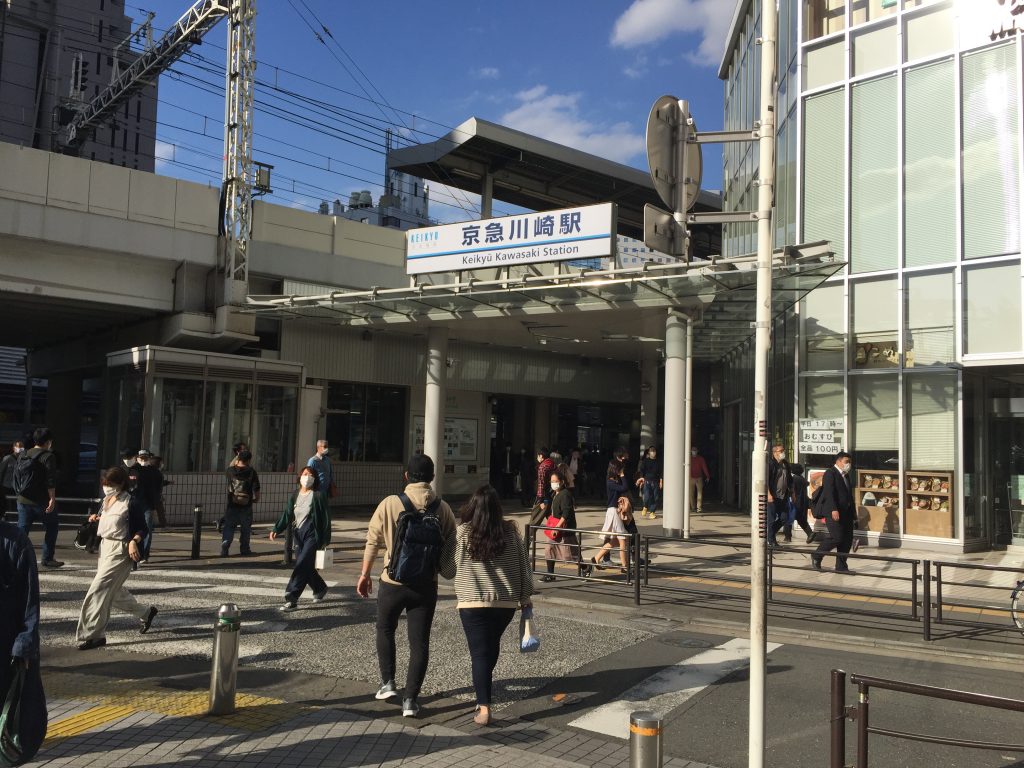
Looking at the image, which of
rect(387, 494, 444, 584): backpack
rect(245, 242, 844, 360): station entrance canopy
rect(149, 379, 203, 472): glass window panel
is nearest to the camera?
rect(387, 494, 444, 584): backpack

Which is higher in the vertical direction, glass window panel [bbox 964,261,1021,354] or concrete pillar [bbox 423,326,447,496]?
glass window panel [bbox 964,261,1021,354]

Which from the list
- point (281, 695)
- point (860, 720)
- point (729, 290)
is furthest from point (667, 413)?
point (860, 720)

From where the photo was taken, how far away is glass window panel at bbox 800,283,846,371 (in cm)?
1655

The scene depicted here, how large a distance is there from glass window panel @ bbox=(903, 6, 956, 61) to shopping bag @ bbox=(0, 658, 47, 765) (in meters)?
17.4

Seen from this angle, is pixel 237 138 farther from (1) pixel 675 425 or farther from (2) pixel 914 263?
(2) pixel 914 263

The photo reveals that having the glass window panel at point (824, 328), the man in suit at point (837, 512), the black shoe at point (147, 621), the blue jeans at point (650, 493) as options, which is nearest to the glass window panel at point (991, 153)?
the glass window panel at point (824, 328)

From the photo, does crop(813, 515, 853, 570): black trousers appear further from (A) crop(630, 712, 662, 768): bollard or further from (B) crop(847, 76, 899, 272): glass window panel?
(A) crop(630, 712, 662, 768): bollard

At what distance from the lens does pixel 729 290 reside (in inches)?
572

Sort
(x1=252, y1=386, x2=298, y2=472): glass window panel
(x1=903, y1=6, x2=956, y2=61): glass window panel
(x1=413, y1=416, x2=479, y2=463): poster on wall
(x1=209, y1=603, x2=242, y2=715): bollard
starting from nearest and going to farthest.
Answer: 1. (x1=209, y1=603, x2=242, y2=715): bollard
2. (x1=903, y1=6, x2=956, y2=61): glass window panel
3. (x1=252, y1=386, x2=298, y2=472): glass window panel
4. (x1=413, y1=416, x2=479, y2=463): poster on wall

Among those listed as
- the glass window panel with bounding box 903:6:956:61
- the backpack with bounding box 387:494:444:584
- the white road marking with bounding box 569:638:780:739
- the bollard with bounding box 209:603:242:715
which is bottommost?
the white road marking with bounding box 569:638:780:739

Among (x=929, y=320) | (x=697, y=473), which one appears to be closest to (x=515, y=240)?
(x=929, y=320)

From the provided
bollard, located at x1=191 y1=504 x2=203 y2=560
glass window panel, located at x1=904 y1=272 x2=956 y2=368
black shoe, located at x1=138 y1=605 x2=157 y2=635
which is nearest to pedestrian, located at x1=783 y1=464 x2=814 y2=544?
glass window panel, located at x1=904 y1=272 x2=956 y2=368

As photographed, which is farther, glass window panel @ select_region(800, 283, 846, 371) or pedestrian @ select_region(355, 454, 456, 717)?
glass window panel @ select_region(800, 283, 846, 371)

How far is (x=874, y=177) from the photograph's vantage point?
16.4 m
